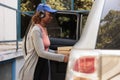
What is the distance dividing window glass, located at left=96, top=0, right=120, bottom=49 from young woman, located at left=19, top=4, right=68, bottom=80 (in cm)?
164

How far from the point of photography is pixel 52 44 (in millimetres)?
5684

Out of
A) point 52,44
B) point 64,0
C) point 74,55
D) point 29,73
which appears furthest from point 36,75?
point 64,0

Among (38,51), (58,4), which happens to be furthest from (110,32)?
(58,4)

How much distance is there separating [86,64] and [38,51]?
6.03ft

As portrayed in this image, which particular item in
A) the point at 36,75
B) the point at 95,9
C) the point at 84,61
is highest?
the point at 95,9

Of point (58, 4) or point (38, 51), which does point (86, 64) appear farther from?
point (58, 4)

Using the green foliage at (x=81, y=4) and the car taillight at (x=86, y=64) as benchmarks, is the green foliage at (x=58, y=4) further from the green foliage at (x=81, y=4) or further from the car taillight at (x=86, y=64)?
the car taillight at (x=86, y=64)

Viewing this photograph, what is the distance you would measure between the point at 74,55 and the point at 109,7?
44 cm

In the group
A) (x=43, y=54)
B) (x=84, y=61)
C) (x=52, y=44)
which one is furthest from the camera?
(x=52, y=44)

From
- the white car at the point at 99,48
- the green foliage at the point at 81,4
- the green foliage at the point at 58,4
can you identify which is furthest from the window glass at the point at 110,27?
the green foliage at the point at 81,4

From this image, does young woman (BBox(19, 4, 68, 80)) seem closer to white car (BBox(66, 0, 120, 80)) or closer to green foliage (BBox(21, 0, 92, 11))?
white car (BBox(66, 0, 120, 80))

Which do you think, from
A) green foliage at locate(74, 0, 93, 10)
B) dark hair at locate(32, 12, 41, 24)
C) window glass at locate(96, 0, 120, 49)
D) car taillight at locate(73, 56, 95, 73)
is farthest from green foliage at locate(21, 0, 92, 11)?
car taillight at locate(73, 56, 95, 73)

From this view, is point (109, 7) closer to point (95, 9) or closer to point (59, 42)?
point (95, 9)

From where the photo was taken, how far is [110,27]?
3.16 metres
